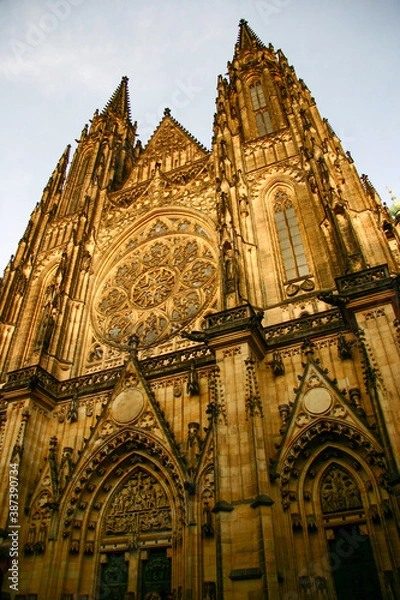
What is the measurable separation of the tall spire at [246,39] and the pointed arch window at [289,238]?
11569mm

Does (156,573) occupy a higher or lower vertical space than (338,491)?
lower

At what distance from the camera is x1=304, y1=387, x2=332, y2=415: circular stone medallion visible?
9320 mm

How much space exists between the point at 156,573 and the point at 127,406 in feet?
12.0

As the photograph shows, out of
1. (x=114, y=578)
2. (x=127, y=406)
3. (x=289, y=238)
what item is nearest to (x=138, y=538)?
(x=114, y=578)

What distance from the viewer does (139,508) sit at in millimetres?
10508

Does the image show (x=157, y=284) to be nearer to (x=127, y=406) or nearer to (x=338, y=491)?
(x=127, y=406)

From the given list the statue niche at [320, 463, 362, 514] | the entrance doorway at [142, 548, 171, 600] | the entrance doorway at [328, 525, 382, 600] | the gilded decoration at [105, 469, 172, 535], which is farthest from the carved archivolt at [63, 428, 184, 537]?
the entrance doorway at [328, 525, 382, 600]

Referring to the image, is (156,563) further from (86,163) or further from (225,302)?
(86,163)

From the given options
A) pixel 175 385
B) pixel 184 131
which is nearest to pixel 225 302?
pixel 175 385

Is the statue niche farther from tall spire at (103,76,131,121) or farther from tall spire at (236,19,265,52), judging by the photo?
tall spire at (103,76,131,121)

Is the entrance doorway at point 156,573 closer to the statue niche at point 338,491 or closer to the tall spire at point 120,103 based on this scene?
the statue niche at point 338,491

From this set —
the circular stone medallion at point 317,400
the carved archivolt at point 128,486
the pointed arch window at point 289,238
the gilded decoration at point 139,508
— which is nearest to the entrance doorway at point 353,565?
the circular stone medallion at point 317,400

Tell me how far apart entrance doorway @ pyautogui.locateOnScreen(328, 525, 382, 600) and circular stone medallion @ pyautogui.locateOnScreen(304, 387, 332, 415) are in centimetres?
213

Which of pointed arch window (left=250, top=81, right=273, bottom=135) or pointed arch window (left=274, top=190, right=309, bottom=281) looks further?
pointed arch window (left=250, top=81, right=273, bottom=135)
